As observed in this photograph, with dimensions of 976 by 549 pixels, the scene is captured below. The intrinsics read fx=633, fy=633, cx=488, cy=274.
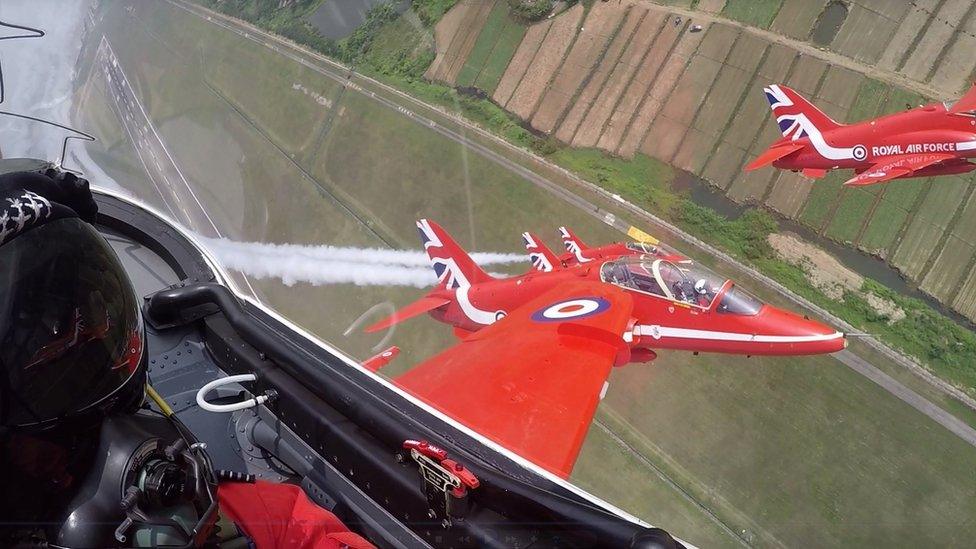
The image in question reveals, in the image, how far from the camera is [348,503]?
293cm

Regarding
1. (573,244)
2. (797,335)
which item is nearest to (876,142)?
(797,335)

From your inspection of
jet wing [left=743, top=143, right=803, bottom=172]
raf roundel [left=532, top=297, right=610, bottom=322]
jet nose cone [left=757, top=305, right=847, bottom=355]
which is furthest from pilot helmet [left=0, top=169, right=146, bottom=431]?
jet wing [left=743, top=143, right=803, bottom=172]

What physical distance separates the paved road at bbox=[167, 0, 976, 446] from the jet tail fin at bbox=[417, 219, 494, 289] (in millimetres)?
2202

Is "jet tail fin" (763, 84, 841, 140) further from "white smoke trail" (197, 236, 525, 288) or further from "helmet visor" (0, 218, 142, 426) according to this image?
"helmet visor" (0, 218, 142, 426)

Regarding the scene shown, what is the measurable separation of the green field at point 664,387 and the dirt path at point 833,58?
3364 millimetres

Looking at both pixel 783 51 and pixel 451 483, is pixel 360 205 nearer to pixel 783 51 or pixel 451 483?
pixel 783 51

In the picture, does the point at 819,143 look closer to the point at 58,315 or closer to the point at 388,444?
the point at 388,444

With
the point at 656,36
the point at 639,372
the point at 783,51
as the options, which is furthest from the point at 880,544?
the point at 656,36

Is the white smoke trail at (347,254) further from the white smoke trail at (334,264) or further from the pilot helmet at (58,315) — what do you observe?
the pilot helmet at (58,315)

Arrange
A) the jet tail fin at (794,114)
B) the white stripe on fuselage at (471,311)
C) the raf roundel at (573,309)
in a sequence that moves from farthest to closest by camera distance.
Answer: the white stripe on fuselage at (471,311) → the jet tail fin at (794,114) → the raf roundel at (573,309)

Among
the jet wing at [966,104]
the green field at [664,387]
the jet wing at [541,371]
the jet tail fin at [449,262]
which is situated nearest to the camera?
the jet wing at [541,371]

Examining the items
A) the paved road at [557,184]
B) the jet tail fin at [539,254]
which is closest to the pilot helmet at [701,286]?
the paved road at [557,184]

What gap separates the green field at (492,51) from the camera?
14.6 metres

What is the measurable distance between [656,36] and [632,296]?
6.60 meters
